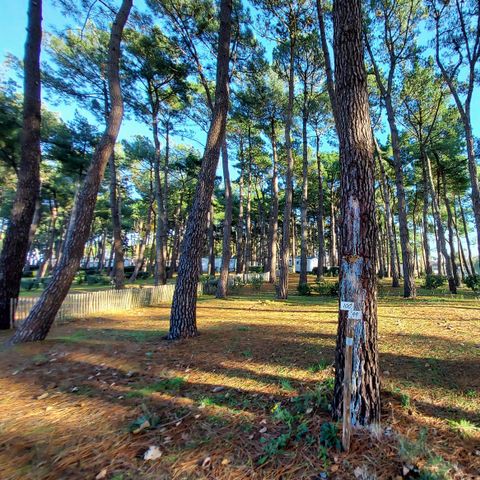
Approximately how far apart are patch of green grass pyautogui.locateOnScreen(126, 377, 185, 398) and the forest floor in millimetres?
12

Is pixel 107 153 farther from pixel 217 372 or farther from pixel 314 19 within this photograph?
pixel 314 19

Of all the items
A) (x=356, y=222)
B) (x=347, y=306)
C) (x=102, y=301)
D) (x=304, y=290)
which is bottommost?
(x=102, y=301)

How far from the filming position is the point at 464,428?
2428 millimetres

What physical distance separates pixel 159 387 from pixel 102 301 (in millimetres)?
7216

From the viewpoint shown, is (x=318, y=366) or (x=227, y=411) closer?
(x=227, y=411)

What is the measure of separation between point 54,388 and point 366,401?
10.9ft

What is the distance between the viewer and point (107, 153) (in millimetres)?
6223

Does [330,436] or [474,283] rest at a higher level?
[474,283]

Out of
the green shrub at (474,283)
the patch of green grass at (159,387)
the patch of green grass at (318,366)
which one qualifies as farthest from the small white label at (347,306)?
the green shrub at (474,283)

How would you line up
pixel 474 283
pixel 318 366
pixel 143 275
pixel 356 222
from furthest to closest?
pixel 143 275 → pixel 474 283 → pixel 318 366 → pixel 356 222

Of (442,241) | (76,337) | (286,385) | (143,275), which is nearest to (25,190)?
(76,337)

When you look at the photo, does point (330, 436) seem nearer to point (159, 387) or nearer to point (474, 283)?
point (159, 387)

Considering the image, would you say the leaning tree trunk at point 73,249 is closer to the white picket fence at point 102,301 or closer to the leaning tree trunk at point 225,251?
the white picket fence at point 102,301

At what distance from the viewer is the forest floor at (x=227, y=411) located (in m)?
2.17
